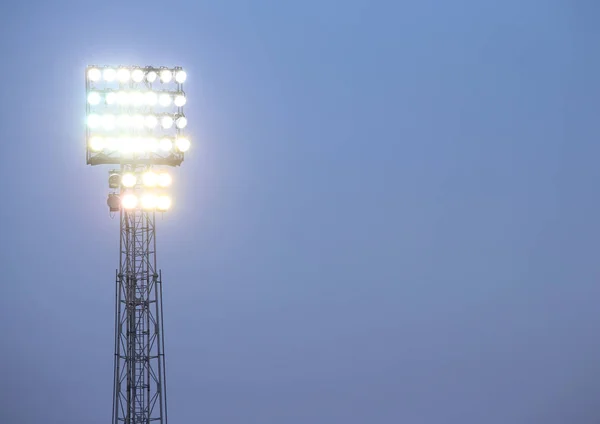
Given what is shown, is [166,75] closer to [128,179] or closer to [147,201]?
[128,179]

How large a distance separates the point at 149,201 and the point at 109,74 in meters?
2.47

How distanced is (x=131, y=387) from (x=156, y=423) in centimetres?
705

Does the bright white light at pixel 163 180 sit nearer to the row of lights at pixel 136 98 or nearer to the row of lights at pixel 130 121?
the row of lights at pixel 130 121

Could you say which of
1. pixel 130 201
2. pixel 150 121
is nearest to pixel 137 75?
pixel 150 121

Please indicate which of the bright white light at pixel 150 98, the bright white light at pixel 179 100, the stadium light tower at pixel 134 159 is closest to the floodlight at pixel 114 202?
the stadium light tower at pixel 134 159

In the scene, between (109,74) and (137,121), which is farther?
(137,121)

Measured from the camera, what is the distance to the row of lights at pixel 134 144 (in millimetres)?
13172

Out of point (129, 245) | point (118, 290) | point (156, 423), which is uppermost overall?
point (129, 245)

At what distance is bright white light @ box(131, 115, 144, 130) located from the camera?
13.4m

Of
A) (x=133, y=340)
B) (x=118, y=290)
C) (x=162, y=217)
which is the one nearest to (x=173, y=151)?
(x=118, y=290)

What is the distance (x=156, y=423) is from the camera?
20.1m

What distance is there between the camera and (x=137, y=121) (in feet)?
43.9

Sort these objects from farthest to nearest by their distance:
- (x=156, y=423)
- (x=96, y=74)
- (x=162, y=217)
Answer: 1. (x=162, y=217)
2. (x=156, y=423)
3. (x=96, y=74)

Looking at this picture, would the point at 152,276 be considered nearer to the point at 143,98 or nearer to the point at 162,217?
the point at 143,98
